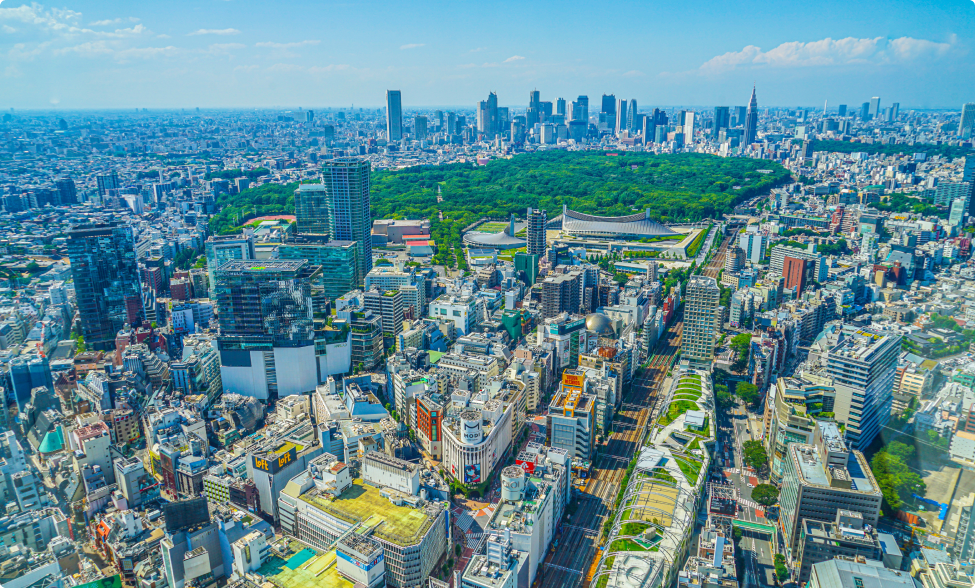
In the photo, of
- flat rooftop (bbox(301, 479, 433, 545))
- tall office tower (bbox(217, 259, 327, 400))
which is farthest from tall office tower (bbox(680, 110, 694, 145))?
flat rooftop (bbox(301, 479, 433, 545))

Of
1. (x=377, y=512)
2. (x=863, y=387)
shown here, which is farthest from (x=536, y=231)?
(x=377, y=512)

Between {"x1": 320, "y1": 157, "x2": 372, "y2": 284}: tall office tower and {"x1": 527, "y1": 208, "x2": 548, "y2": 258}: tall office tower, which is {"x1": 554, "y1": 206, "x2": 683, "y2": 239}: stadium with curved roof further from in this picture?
{"x1": 320, "y1": 157, "x2": 372, "y2": 284}: tall office tower

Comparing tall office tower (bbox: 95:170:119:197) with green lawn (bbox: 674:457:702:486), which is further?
tall office tower (bbox: 95:170:119:197)

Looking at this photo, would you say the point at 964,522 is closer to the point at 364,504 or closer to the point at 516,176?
the point at 364,504

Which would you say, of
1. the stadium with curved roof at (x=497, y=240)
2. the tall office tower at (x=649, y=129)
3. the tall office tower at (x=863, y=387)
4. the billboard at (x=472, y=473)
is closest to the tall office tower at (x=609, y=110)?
the tall office tower at (x=649, y=129)

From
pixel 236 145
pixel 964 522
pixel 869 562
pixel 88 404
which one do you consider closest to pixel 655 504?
pixel 869 562

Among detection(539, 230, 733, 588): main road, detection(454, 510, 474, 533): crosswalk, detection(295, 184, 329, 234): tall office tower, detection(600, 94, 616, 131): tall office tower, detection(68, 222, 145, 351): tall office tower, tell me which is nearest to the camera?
detection(539, 230, 733, 588): main road

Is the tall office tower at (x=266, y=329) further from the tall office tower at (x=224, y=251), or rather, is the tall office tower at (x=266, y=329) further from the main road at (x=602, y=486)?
the main road at (x=602, y=486)
